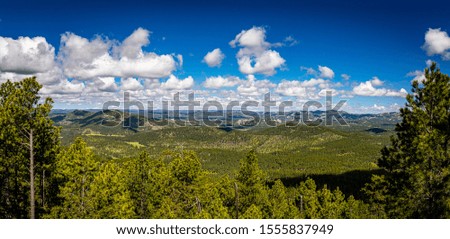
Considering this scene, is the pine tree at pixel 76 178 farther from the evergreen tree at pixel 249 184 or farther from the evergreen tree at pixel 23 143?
the evergreen tree at pixel 249 184

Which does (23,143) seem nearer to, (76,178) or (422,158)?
(76,178)

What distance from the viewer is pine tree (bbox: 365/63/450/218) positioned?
2059 centimetres

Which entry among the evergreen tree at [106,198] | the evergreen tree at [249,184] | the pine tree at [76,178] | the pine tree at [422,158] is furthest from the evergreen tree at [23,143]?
the pine tree at [422,158]

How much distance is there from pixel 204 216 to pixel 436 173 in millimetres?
16015

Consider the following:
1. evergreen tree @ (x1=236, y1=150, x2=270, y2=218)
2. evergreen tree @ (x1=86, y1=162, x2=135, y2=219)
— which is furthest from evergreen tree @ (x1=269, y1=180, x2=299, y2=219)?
evergreen tree @ (x1=86, y1=162, x2=135, y2=219)

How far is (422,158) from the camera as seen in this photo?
68.3ft

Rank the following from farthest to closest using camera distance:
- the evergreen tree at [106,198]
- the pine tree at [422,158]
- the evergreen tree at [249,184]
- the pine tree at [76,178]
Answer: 1. the evergreen tree at [249,184]
2. the evergreen tree at [106,198]
3. the pine tree at [76,178]
4. the pine tree at [422,158]

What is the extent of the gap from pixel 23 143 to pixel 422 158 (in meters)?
26.2

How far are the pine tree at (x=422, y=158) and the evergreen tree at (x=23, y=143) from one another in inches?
966

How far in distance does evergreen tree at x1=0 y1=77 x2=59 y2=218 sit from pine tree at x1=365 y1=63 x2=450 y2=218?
80.5 ft

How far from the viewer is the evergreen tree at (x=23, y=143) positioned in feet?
67.8

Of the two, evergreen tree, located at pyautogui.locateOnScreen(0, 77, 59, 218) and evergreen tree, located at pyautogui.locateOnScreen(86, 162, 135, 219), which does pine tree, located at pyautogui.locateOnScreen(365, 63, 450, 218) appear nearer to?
evergreen tree, located at pyautogui.locateOnScreen(86, 162, 135, 219)
